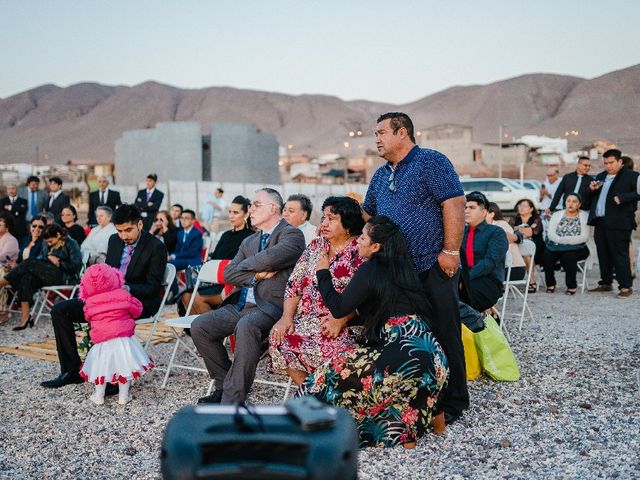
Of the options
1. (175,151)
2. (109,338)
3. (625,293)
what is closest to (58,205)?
(109,338)

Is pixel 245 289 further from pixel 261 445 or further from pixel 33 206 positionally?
pixel 33 206

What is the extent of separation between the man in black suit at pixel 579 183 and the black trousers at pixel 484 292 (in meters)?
4.72

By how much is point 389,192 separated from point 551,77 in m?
211

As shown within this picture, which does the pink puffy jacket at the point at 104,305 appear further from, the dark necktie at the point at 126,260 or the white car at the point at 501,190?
the white car at the point at 501,190

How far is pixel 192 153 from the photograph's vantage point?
4212 centimetres

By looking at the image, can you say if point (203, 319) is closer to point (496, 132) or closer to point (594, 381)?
point (594, 381)

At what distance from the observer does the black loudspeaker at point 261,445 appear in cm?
181

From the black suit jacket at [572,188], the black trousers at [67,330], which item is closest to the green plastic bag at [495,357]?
the black trousers at [67,330]

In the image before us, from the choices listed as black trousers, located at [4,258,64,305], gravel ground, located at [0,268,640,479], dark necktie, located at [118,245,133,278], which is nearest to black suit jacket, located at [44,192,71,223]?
black trousers, located at [4,258,64,305]

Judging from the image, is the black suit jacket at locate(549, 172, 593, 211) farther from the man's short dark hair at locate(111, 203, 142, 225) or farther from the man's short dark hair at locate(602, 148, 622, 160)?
the man's short dark hair at locate(111, 203, 142, 225)

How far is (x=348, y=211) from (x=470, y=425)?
1.57 metres

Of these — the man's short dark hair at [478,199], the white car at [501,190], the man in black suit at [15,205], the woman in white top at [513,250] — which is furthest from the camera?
the white car at [501,190]

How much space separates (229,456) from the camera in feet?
6.15

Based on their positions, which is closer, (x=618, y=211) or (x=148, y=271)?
(x=148, y=271)
